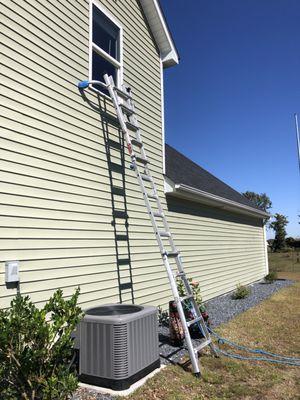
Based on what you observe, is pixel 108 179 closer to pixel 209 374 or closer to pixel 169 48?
pixel 209 374

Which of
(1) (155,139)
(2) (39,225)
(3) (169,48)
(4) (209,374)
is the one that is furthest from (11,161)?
(3) (169,48)

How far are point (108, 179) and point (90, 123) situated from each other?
95 centimetres

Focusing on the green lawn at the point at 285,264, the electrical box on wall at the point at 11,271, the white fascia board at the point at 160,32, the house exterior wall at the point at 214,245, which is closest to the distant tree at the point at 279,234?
the green lawn at the point at 285,264

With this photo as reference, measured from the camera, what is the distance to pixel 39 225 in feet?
16.1

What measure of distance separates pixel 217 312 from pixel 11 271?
5.96m

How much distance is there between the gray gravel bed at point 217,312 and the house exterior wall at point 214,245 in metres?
0.45

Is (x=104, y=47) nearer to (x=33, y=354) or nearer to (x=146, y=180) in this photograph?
(x=146, y=180)

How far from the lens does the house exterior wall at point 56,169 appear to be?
462cm

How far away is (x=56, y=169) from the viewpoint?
5285 millimetres

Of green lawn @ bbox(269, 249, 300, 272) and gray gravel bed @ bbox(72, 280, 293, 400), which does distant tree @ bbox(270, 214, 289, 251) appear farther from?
gray gravel bed @ bbox(72, 280, 293, 400)

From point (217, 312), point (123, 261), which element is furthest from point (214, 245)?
point (123, 261)

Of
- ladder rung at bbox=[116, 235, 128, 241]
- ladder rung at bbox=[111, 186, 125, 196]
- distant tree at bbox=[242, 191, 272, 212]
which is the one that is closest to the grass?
ladder rung at bbox=[116, 235, 128, 241]

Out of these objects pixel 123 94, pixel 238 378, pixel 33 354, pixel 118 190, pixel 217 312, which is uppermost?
pixel 123 94

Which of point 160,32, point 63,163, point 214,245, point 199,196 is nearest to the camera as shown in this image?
point 63,163
